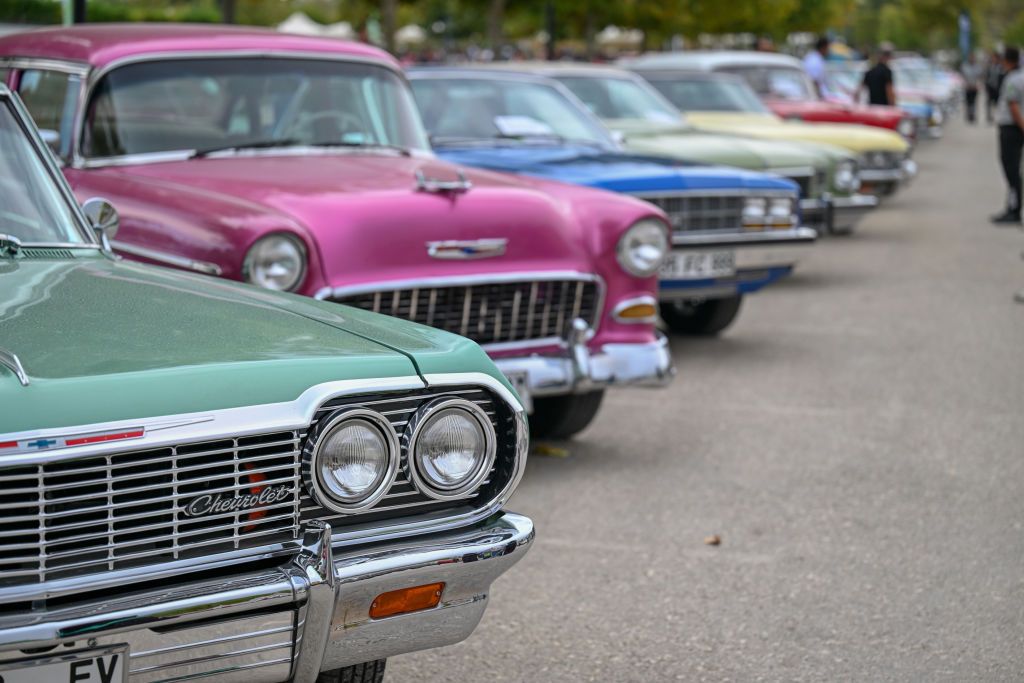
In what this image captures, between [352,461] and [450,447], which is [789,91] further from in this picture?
[352,461]

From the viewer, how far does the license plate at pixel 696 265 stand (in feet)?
27.0

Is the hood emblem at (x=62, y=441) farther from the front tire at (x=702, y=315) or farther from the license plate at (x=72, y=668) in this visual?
the front tire at (x=702, y=315)

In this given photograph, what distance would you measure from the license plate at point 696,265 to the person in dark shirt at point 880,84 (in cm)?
1300

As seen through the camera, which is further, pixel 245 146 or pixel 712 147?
pixel 712 147

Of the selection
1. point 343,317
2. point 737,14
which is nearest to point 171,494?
point 343,317

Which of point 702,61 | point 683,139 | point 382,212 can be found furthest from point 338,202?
point 702,61

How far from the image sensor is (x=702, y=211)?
27.3 ft

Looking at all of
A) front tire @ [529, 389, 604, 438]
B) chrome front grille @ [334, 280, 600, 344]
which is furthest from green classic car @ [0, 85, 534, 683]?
front tire @ [529, 389, 604, 438]

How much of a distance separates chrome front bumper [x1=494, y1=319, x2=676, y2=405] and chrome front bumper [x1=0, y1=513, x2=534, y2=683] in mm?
2423

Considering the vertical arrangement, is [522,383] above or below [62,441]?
below

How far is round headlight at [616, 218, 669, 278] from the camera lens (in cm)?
604

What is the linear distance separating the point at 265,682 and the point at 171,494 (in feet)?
1.30

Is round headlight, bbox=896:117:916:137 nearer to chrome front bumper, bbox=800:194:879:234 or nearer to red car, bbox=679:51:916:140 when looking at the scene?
red car, bbox=679:51:916:140

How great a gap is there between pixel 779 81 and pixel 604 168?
953 centimetres
